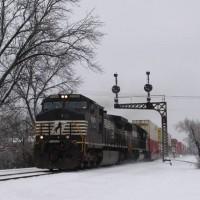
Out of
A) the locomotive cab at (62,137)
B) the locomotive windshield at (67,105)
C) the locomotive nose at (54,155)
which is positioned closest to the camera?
the locomotive cab at (62,137)

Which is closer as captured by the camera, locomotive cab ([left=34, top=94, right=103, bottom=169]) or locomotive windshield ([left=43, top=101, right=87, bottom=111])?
locomotive cab ([left=34, top=94, right=103, bottom=169])

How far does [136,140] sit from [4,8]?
17285mm

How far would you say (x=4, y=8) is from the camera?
1065 inches

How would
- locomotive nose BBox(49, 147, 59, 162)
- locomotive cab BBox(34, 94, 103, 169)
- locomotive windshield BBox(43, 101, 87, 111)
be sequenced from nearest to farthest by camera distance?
locomotive cab BBox(34, 94, 103, 169) → locomotive nose BBox(49, 147, 59, 162) → locomotive windshield BBox(43, 101, 87, 111)

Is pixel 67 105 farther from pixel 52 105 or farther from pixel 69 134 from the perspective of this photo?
pixel 69 134

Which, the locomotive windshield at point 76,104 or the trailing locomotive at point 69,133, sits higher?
the locomotive windshield at point 76,104

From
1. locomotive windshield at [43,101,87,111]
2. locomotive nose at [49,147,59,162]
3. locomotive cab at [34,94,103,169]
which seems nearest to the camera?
locomotive cab at [34,94,103,169]

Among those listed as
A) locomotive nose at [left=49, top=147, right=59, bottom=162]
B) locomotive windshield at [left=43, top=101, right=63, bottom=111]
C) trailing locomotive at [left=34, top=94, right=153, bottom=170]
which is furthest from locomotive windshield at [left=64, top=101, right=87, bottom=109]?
locomotive nose at [left=49, top=147, right=59, bottom=162]

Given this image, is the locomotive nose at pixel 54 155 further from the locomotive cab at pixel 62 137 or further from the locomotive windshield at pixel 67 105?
the locomotive windshield at pixel 67 105

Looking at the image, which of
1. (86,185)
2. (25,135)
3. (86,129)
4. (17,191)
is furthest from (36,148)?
(25,135)

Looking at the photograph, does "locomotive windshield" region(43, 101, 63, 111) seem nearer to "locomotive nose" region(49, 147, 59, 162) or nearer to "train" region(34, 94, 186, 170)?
"train" region(34, 94, 186, 170)

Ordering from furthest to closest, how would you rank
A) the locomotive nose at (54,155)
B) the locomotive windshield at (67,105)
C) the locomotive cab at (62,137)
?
the locomotive windshield at (67,105) → the locomotive nose at (54,155) → the locomotive cab at (62,137)

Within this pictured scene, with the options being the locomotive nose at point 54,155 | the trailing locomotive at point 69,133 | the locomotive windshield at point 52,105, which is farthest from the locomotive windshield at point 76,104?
the locomotive nose at point 54,155

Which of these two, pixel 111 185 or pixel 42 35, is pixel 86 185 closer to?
pixel 111 185
